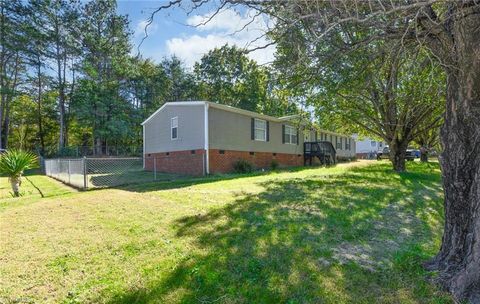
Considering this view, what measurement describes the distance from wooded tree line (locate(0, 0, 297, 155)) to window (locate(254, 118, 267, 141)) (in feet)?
13.6

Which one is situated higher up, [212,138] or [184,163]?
[212,138]

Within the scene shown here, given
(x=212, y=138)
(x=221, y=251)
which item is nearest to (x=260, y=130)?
(x=212, y=138)

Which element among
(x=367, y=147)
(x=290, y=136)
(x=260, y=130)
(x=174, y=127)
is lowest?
(x=367, y=147)

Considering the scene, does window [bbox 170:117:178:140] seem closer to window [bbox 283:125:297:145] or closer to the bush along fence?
the bush along fence

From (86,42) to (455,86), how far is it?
97.5ft

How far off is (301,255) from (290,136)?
713 inches

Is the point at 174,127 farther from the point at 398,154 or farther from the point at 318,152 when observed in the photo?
the point at 398,154

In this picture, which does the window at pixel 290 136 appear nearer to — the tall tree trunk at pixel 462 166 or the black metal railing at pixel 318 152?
the black metal railing at pixel 318 152

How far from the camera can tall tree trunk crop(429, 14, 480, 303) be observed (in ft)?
9.68

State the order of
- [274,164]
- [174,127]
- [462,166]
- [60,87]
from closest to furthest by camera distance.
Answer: [462,166]
[174,127]
[274,164]
[60,87]

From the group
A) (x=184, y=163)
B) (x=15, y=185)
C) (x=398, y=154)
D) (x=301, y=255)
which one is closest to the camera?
(x=301, y=255)

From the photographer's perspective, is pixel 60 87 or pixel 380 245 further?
pixel 60 87

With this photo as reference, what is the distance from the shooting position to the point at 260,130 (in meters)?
18.7

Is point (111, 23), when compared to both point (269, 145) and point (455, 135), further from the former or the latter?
point (455, 135)
